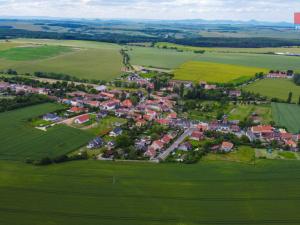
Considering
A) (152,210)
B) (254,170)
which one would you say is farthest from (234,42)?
(152,210)

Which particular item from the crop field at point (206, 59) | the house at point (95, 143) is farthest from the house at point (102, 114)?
the crop field at point (206, 59)

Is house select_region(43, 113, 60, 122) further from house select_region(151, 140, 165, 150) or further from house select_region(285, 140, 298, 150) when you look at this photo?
house select_region(285, 140, 298, 150)

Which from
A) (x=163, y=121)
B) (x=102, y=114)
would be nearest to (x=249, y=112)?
(x=163, y=121)

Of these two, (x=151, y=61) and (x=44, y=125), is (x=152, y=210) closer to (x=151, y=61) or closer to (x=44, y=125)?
(x=44, y=125)

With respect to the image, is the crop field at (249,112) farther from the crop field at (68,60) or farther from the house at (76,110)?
the crop field at (68,60)

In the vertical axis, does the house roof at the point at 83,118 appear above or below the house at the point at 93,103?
below

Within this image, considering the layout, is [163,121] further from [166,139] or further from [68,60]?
[68,60]
